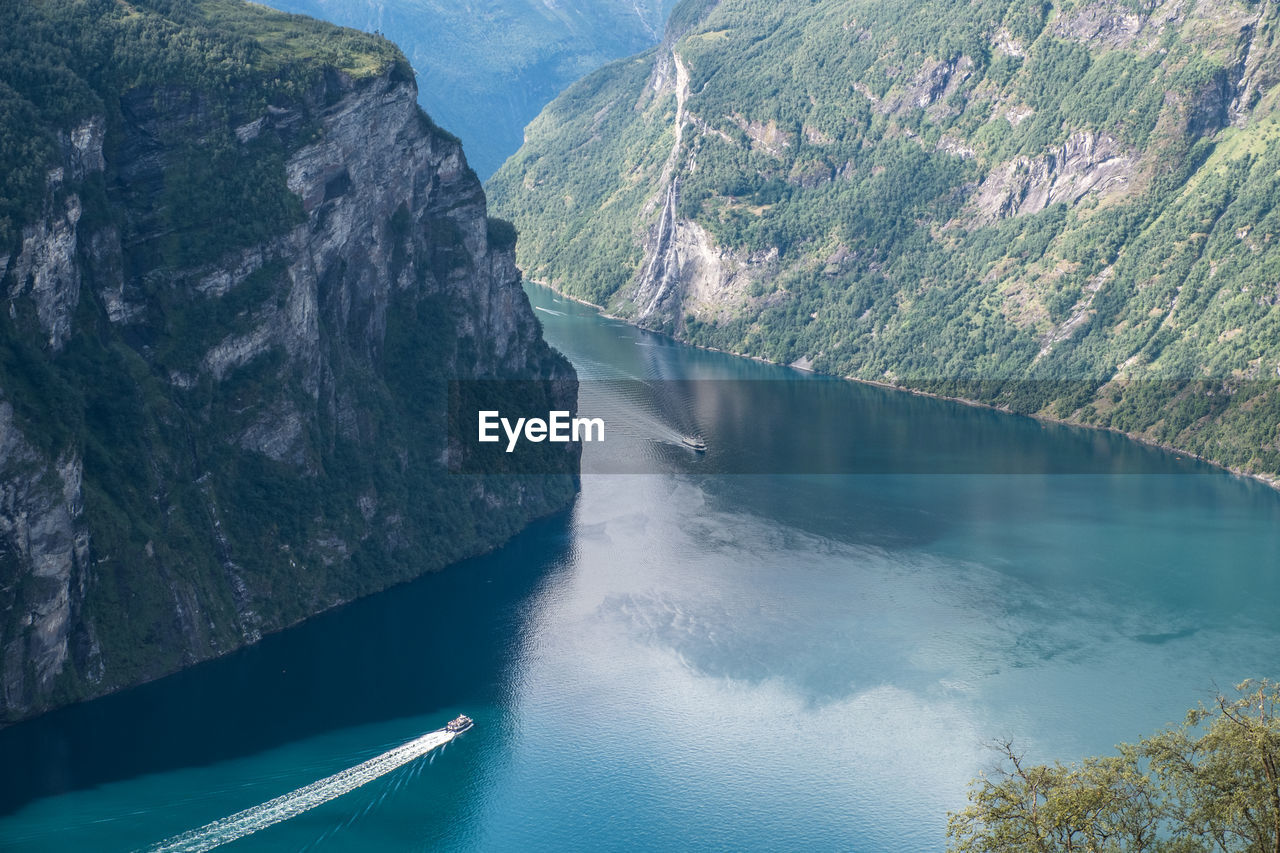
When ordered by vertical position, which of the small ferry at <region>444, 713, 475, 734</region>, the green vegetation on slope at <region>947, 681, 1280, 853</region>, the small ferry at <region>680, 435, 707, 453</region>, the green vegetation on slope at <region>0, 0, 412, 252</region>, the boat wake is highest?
the green vegetation on slope at <region>0, 0, 412, 252</region>

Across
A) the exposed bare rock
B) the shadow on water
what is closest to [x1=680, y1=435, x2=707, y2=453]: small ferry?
the shadow on water

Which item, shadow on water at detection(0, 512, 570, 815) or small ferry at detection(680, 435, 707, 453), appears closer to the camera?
shadow on water at detection(0, 512, 570, 815)

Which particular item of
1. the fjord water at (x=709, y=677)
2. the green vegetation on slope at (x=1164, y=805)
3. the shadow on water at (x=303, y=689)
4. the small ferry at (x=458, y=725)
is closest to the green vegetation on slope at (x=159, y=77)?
the shadow on water at (x=303, y=689)

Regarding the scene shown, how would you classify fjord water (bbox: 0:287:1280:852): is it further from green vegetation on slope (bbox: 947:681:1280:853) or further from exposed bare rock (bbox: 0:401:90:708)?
green vegetation on slope (bbox: 947:681:1280:853)

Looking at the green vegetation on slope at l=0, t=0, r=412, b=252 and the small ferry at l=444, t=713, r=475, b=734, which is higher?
the green vegetation on slope at l=0, t=0, r=412, b=252

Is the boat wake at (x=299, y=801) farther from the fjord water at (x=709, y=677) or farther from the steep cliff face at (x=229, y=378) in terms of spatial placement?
the steep cliff face at (x=229, y=378)

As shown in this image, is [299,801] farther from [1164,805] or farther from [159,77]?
[159,77]
